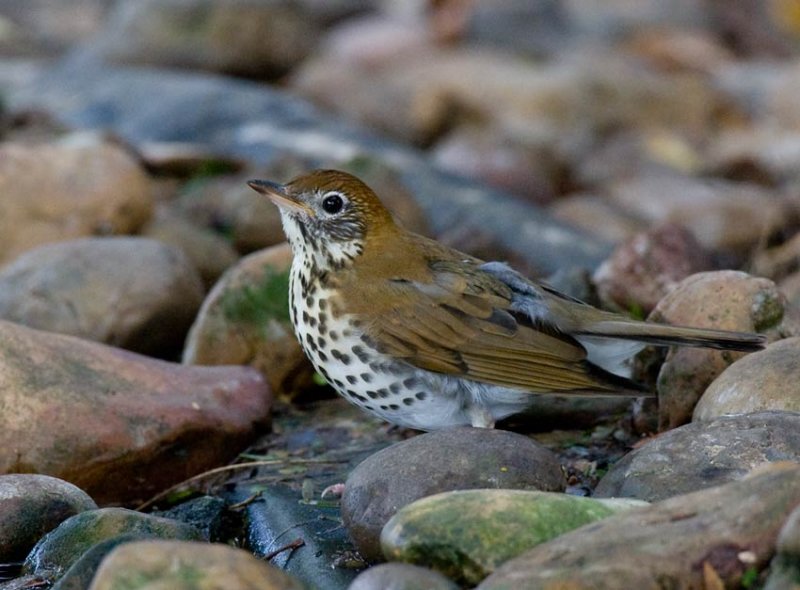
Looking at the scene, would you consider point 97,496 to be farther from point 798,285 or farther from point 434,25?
point 434,25

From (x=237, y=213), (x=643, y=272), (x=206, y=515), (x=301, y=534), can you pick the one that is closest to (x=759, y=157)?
(x=237, y=213)

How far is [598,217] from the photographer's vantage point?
1059 cm

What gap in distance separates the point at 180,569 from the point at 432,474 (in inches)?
47.1

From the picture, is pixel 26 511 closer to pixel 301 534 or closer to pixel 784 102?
pixel 301 534

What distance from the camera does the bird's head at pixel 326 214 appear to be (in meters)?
5.72

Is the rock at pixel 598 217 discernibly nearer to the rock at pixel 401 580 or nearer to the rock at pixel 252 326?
the rock at pixel 252 326

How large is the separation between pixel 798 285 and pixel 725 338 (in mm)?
2584

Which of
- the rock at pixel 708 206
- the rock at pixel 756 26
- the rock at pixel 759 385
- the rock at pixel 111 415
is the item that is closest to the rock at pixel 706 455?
the rock at pixel 759 385

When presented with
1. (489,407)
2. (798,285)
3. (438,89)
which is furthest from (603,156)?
(489,407)

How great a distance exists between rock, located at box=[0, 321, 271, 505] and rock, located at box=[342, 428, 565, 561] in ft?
4.27

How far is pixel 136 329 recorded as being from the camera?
683cm

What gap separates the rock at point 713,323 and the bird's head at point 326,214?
132 cm

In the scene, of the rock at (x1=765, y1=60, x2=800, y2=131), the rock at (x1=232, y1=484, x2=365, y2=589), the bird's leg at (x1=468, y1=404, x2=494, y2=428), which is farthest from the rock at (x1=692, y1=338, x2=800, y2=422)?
the rock at (x1=765, y1=60, x2=800, y2=131)

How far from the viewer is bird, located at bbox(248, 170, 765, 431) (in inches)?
212
